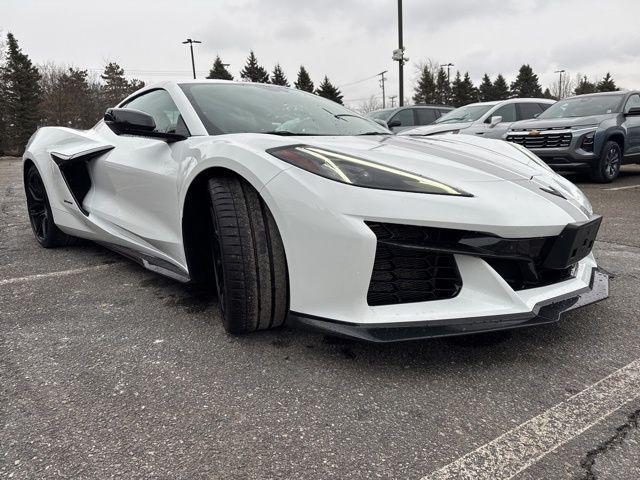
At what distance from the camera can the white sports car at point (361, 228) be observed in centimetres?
161

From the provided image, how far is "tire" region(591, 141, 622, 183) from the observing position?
697 centimetres

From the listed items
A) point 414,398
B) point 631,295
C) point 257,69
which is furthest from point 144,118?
point 257,69

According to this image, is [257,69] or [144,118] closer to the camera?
[144,118]

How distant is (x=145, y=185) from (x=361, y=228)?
4.57 feet

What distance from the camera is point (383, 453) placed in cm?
129

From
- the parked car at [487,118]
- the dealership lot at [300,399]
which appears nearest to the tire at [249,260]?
the dealership lot at [300,399]

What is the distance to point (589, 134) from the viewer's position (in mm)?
6816

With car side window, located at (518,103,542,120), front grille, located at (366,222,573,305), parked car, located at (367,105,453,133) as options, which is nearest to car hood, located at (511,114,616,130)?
car side window, located at (518,103,542,120)

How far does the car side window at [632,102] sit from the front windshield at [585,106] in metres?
0.14

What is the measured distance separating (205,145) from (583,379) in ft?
5.60

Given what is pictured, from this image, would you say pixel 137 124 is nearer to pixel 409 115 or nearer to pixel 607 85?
pixel 409 115

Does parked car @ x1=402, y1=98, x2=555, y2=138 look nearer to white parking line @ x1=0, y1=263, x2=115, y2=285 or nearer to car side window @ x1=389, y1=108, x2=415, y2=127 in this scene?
car side window @ x1=389, y1=108, x2=415, y2=127

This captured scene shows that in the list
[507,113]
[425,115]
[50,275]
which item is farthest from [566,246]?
[425,115]

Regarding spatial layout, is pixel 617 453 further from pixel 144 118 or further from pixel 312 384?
pixel 144 118
